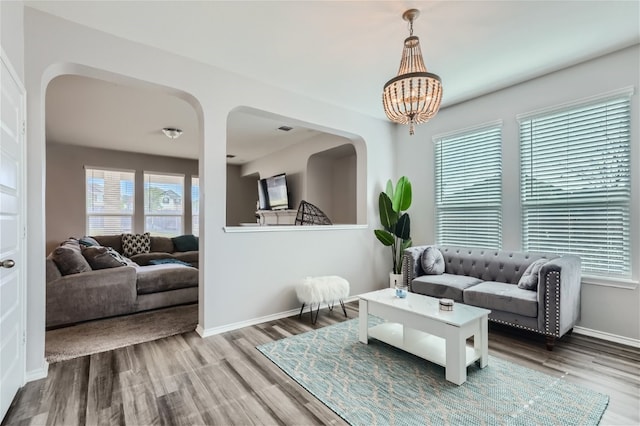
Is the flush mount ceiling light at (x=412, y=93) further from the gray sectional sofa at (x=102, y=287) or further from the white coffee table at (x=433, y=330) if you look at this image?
the gray sectional sofa at (x=102, y=287)

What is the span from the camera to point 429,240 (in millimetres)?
4633

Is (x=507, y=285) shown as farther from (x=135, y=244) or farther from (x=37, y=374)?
(x=135, y=244)

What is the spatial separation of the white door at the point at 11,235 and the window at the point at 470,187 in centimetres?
448

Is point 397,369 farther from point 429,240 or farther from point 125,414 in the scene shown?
point 429,240

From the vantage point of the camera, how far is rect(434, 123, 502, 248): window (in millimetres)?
3893

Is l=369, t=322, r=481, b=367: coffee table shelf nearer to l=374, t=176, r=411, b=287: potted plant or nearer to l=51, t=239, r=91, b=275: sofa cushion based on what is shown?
l=374, t=176, r=411, b=287: potted plant

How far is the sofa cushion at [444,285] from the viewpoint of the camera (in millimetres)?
3363

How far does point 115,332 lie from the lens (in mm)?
3203

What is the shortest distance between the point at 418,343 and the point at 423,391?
1.65 ft

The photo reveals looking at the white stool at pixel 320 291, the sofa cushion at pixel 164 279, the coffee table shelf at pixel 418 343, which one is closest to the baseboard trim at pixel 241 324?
the white stool at pixel 320 291

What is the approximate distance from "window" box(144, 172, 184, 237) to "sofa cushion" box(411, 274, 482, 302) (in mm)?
6050

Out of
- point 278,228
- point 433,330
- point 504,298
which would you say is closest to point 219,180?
point 278,228

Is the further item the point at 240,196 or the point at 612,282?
the point at 240,196

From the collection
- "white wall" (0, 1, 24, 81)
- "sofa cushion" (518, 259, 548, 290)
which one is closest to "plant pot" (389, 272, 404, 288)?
"sofa cushion" (518, 259, 548, 290)
